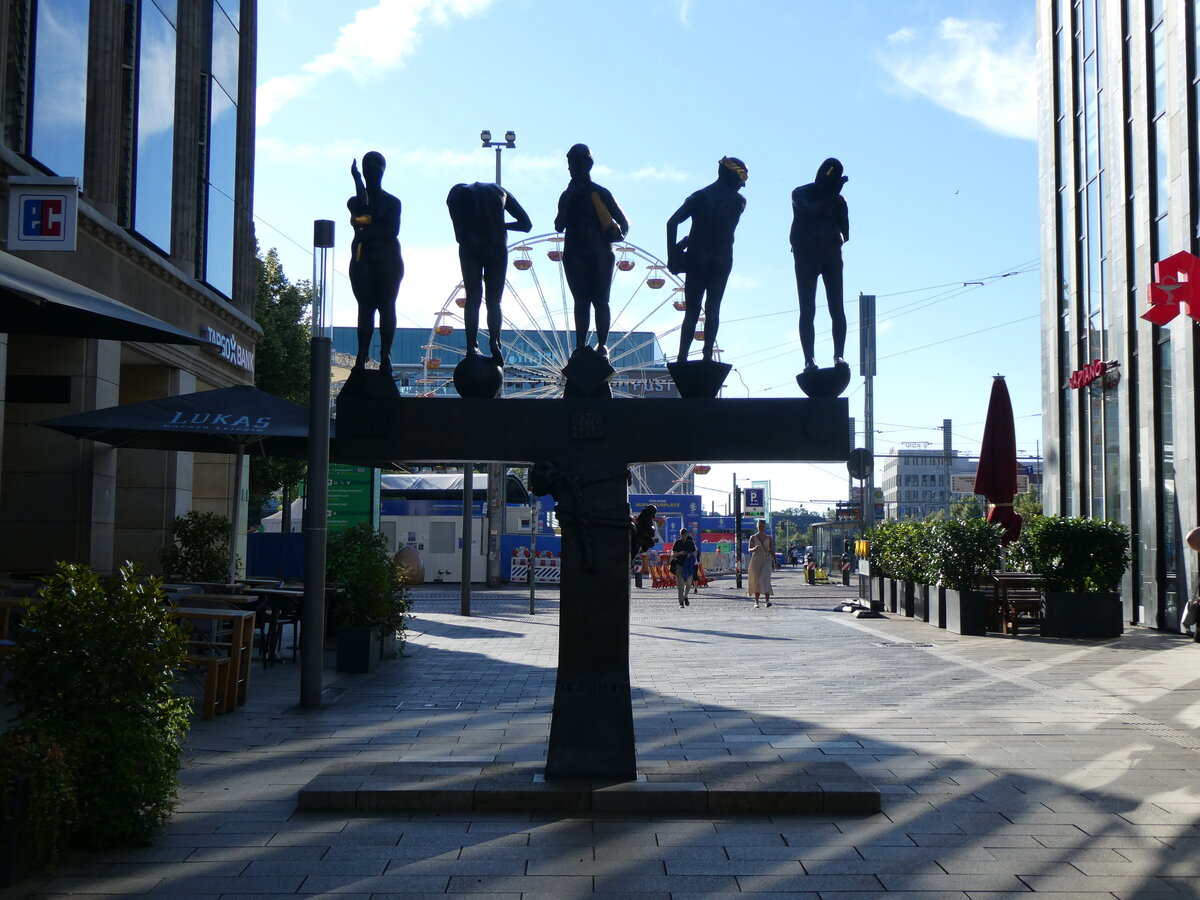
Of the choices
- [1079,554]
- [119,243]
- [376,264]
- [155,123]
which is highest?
[155,123]

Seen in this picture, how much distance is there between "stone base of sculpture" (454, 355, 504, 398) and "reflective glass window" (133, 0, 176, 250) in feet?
38.3

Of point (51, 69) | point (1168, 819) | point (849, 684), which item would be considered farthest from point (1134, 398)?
point (51, 69)

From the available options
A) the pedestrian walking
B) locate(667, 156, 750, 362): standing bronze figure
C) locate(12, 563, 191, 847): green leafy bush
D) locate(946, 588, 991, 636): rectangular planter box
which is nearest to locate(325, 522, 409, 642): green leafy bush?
locate(667, 156, 750, 362): standing bronze figure

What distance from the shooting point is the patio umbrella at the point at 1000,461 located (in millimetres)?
18531

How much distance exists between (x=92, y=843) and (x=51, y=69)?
442 inches

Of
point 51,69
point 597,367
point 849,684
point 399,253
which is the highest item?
point 51,69

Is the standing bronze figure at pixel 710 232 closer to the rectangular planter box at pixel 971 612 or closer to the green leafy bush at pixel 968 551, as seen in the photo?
the rectangular planter box at pixel 971 612

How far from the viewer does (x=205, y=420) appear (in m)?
11.5

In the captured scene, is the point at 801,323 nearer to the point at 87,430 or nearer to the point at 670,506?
the point at 87,430

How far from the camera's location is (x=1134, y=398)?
20.3 m

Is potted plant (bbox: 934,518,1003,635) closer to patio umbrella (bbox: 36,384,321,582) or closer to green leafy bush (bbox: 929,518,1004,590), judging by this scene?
green leafy bush (bbox: 929,518,1004,590)

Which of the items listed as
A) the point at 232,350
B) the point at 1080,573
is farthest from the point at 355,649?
the point at 232,350

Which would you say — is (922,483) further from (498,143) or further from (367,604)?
(367,604)

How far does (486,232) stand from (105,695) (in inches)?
128
